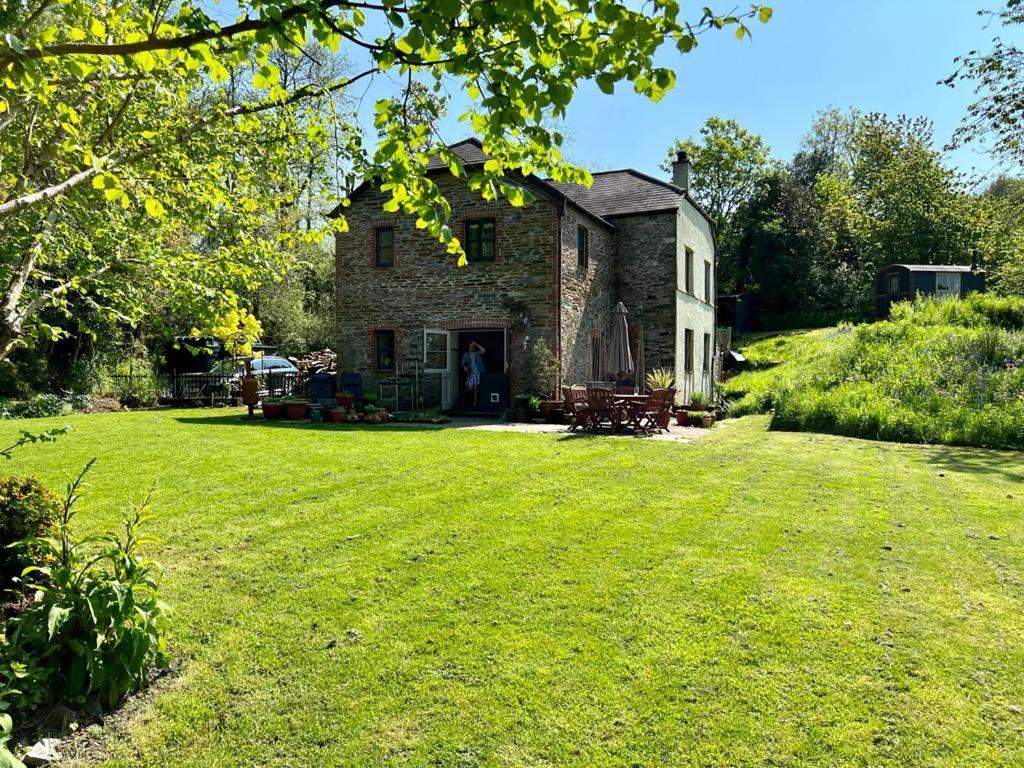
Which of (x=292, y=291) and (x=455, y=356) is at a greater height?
(x=292, y=291)

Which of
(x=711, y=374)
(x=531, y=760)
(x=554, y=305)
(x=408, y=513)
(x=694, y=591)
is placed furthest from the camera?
(x=711, y=374)

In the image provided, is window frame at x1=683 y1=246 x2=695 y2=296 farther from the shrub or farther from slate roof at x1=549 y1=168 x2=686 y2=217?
the shrub

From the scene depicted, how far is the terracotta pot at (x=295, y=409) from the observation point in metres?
15.1

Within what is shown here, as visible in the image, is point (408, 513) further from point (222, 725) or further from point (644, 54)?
point (644, 54)

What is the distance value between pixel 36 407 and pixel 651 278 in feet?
59.9

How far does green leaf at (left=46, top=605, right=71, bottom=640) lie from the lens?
2.95 m

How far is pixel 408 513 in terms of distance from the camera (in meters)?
6.24

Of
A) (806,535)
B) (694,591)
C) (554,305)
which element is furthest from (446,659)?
(554,305)

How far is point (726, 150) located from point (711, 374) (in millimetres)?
24945

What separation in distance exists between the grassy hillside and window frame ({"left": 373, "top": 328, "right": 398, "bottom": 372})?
33.0ft

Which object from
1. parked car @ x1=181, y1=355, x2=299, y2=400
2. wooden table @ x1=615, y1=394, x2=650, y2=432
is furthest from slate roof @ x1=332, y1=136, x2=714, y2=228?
wooden table @ x1=615, y1=394, x2=650, y2=432

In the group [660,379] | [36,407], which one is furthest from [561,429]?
[36,407]

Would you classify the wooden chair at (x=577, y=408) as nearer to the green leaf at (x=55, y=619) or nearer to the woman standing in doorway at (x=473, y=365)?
the woman standing in doorway at (x=473, y=365)

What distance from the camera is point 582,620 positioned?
3896 millimetres
